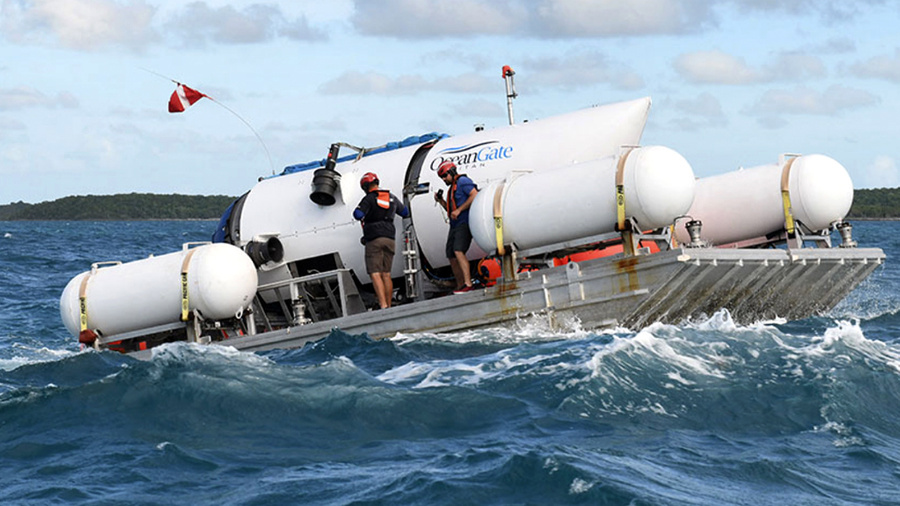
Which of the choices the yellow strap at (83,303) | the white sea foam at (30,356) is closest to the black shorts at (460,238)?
the yellow strap at (83,303)

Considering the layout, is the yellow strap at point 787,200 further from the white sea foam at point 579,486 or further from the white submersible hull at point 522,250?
the white sea foam at point 579,486

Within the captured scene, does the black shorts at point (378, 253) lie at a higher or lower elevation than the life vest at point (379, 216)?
lower

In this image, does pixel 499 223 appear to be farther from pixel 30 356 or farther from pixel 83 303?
pixel 30 356

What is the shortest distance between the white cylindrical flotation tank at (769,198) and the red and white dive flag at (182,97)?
25.3 feet

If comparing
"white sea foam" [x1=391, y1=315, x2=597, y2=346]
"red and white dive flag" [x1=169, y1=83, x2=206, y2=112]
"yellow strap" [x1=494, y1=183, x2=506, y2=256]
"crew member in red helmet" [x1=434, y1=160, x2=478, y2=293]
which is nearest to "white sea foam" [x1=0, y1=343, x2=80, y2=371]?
"red and white dive flag" [x1=169, y1=83, x2=206, y2=112]

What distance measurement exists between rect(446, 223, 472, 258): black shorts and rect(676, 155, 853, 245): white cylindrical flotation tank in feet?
10.4

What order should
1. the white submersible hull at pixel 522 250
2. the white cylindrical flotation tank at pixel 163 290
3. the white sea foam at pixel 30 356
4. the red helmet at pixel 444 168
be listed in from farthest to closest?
1. the white sea foam at pixel 30 356
2. the white cylindrical flotation tank at pixel 163 290
3. the red helmet at pixel 444 168
4. the white submersible hull at pixel 522 250

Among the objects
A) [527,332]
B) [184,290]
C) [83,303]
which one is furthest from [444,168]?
[83,303]

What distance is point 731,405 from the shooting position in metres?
9.57

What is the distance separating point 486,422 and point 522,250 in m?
4.09

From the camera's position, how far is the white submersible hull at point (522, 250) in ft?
41.1

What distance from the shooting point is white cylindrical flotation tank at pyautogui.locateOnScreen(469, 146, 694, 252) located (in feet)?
40.4

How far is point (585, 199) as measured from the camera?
1253 centimetres

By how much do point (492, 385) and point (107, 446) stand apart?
338cm
